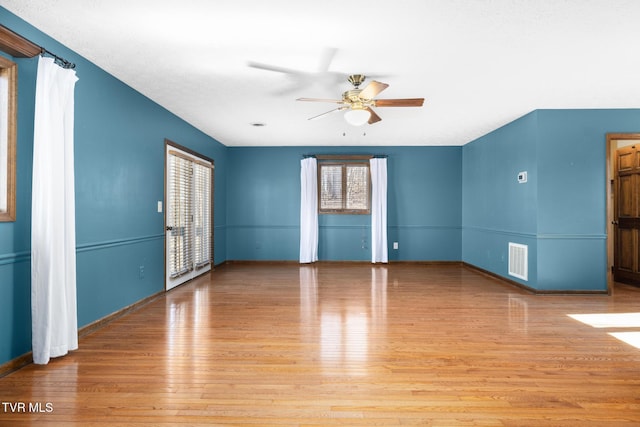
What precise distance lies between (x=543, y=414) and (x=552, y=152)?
4.07 meters

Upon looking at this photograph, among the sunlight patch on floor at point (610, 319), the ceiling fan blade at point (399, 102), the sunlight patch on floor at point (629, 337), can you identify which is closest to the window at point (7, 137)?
the ceiling fan blade at point (399, 102)

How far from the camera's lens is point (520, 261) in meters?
5.49

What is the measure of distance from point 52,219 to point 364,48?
2805mm

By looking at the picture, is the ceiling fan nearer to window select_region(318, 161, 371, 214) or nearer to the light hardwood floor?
the light hardwood floor

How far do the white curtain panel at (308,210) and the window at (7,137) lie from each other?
5.52 metres

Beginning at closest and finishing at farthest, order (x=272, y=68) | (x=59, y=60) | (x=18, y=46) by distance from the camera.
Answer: (x=18, y=46) → (x=59, y=60) → (x=272, y=68)

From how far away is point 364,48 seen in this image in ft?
10.4

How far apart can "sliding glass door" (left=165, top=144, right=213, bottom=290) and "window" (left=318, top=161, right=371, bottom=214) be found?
241 centimetres

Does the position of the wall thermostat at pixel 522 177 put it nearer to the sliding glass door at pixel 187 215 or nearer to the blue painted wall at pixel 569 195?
the blue painted wall at pixel 569 195

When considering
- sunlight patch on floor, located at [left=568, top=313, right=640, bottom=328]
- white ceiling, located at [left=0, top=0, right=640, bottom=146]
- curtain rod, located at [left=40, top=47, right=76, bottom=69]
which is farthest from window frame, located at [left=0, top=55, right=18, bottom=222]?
sunlight patch on floor, located at [left=568, top=313, right=640, bottom=328]

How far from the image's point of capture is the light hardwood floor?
2.08 metres

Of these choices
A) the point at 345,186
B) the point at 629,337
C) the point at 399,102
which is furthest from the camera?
the point at 345,186

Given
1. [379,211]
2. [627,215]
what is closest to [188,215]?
[379,211]

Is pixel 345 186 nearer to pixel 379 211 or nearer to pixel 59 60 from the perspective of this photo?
pixel 379 211
